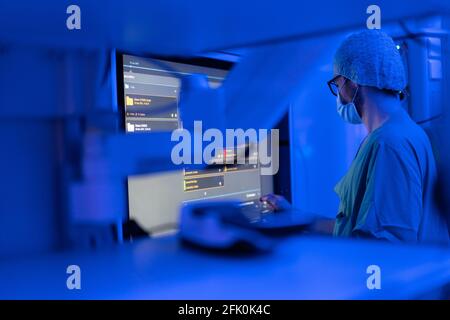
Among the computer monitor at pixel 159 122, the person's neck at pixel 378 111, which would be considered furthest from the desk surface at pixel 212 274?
the person's neck at pixel 378 111

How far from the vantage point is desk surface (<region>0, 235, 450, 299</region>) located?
59cm

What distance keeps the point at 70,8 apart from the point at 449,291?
0.74 metres

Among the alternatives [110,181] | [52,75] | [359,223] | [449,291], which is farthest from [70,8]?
[449,291]

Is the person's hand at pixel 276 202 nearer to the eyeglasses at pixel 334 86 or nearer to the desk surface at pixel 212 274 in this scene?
the desk surface at pixel 212 274

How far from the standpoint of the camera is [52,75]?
1.93ft

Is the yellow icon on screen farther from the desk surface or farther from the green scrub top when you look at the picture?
the green scrub top

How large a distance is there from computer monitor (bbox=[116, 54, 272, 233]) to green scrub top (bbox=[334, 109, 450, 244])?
30cm

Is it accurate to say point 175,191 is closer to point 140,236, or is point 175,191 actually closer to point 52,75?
point 140,236

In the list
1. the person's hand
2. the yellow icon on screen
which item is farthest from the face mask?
the yellow icon on screen

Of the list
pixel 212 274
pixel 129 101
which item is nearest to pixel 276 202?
pixel 212 274

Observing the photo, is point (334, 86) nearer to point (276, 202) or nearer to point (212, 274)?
point (276, 202)

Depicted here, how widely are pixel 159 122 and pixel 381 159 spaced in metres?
0.44

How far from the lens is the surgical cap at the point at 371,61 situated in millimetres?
845
